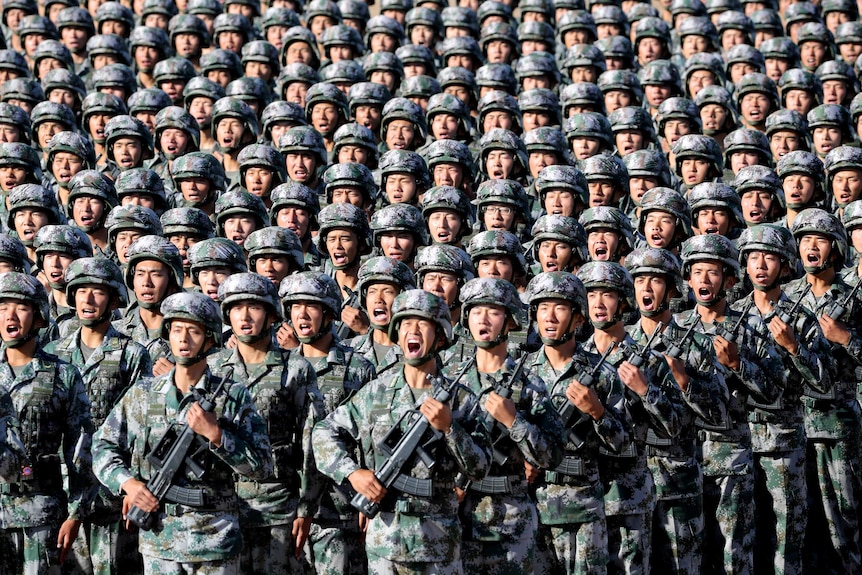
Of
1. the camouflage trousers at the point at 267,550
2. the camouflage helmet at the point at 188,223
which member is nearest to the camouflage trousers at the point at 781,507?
the camouflage trousers at the point at 267,550

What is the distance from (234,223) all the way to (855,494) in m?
6.51

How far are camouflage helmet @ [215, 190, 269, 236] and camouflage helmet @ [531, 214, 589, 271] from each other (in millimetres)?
2844

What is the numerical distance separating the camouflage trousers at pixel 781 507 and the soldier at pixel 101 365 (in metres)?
5.39

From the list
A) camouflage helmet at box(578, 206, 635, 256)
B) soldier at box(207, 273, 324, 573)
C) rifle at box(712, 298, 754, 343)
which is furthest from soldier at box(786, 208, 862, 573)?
soldier at box(207, 273, 324, 573)

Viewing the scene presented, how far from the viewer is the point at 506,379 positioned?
11.6 m

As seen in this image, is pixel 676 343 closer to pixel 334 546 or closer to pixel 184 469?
pixel 334 546

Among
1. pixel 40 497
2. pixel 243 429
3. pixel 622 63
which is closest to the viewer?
pixel 243 429

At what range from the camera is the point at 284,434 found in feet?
41.0

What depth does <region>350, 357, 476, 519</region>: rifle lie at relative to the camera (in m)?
11.0

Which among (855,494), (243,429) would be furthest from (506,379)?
(855,494)

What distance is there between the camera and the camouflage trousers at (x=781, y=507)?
14562mm

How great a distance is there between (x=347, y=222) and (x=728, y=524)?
480 cm

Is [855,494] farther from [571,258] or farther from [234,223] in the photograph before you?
[234,223]

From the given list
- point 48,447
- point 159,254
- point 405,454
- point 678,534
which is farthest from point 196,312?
point 678,534
